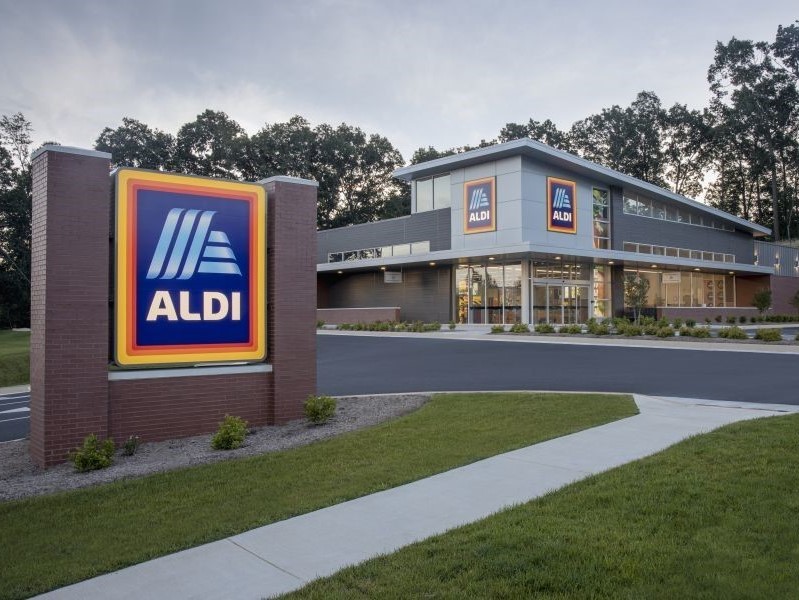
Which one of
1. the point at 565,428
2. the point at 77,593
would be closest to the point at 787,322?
the point at 565,428

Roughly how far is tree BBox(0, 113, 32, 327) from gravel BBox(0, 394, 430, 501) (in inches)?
2123

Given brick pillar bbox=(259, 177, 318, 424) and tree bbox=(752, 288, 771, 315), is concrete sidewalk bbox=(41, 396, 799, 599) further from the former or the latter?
tree bbox=(752, 288, 771, 315)

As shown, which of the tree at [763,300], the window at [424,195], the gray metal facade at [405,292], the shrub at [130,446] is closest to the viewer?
the shrub at [130,446]

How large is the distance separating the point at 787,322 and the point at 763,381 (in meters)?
35.7

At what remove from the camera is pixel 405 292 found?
130 ft

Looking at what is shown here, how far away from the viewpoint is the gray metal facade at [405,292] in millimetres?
37031

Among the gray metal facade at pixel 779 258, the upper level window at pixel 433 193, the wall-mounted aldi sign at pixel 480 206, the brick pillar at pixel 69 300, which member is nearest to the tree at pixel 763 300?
the gray metal facade at pixel 779 258

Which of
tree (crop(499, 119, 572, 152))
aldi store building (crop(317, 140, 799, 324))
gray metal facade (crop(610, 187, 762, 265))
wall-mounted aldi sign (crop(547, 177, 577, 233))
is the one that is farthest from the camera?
tree (crop(499, 119, 572, 152))

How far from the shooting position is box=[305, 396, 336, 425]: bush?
931 cm

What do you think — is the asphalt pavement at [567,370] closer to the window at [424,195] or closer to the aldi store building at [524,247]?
the aldi store building at [524,247]

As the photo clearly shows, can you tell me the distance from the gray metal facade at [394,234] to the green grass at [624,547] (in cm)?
3094

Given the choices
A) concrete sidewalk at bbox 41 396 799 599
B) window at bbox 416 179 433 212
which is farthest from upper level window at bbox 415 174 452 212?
concrete sidewalk at bbox 41 396 799 599

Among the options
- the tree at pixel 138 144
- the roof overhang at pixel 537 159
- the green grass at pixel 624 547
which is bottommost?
the green grass at pixel 624 547

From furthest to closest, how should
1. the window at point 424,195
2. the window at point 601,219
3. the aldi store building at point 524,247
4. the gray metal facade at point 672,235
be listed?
the gray metal facade at point 672,235 < the window at point 424,195 < the window at point 601,219 < the aldi store building at point 524,247
